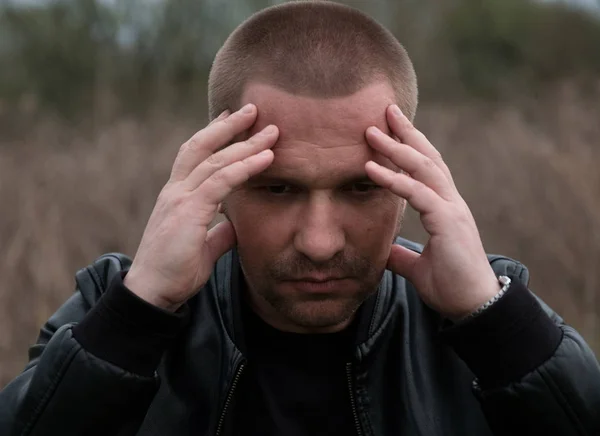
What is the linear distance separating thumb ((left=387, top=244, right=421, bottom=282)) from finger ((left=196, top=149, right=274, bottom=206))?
1.62 ft

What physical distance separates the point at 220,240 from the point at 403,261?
1.73ft

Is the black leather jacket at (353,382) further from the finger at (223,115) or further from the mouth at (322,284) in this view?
the finger at (223,115)

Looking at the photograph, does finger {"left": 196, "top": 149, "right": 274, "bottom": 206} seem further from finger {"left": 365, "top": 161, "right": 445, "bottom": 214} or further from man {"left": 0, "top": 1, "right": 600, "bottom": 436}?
finger {"left": 365, "top": 161, "right": 445, "bottom": 214}

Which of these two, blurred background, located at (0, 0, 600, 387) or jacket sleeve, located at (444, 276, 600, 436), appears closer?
jacket sleeve, located at (444, 276, 600, 436)

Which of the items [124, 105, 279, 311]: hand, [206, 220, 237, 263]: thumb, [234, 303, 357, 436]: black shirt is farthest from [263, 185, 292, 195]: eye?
[234, 303, 357, 436]: black shirt

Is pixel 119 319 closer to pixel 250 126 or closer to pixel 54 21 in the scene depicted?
pixel 250 126

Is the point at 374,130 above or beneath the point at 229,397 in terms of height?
above

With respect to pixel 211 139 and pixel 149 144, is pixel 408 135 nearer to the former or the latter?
pixel 211 139

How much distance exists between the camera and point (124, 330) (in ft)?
6.38

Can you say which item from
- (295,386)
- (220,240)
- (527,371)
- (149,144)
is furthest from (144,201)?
(527,371)

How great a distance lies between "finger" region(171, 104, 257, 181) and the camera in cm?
203

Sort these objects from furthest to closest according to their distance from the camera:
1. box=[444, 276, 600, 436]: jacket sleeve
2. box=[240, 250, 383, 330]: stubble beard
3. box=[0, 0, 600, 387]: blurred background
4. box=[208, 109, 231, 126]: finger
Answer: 1. box=[0, 0, 600, 387]: blurred background
2. box=[208, 109, 231, 126]: finger
3. box=[240, 250, 383, 330]: stubble beard
4. box=[444, 276, 600, 436]: jacket sleeve

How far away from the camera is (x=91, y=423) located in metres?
1.95

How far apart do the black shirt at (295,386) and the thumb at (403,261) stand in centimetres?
22
